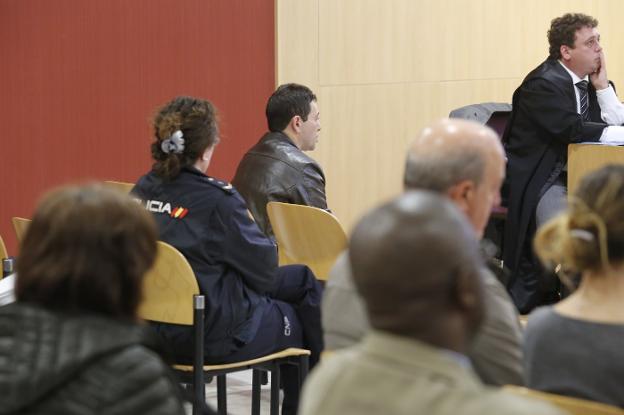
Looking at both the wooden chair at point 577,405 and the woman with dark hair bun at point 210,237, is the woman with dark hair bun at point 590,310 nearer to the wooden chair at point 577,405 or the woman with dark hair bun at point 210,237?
the wooden chair at point 577,405

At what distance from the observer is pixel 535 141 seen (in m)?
5.35

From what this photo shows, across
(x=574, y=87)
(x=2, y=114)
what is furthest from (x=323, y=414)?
(x=2, y=114)

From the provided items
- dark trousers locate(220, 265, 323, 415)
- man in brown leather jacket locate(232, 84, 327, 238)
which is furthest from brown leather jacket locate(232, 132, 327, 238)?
dark trousers locate(220, 265, 323, 415)

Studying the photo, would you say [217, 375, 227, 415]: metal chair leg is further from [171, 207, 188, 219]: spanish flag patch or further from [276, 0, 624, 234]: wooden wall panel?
[276, 0, 624, 234]: wooden wall panel

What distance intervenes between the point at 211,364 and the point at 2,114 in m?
4.30

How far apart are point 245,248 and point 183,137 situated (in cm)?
45

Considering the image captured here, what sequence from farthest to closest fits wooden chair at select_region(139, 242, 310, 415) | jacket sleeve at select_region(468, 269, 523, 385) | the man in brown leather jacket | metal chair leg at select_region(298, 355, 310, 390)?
1. the man in brown leather jacket
2. metal chair leg at select_region(298, 355, 310, 390)
3. wooden chair at select_region(139, 242, 310, 415)
4. jacket sleeve at select_region(468, 269, 523, 385)

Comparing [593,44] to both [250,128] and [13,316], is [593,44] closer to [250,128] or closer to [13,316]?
[250,128]

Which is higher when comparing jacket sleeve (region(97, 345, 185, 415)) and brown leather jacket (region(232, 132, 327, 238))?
jacket sleeve (region(97, 345, 185, 415))

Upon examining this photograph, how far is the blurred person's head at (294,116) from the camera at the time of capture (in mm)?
5203

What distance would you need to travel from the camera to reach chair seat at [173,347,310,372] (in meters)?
3.53

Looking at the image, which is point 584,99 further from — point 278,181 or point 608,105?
point 278,181

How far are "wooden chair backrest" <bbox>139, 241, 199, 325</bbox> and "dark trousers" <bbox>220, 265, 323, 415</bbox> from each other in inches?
12.6

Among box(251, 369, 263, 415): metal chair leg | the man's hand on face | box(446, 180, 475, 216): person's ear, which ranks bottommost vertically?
box(251, 369, 263, 415): metal chair leg
